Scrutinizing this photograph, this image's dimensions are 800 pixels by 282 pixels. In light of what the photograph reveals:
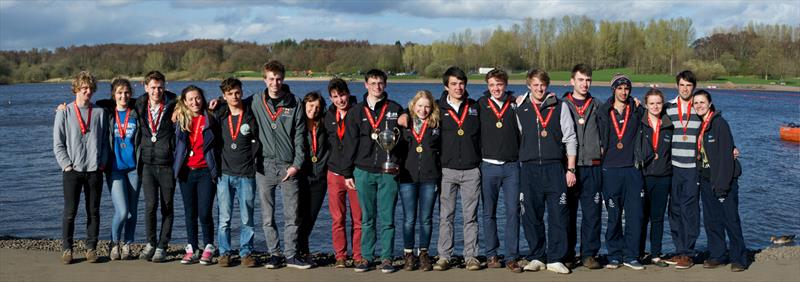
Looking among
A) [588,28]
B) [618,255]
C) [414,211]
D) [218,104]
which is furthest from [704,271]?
[588,28]

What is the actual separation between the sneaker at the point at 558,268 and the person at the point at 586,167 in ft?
0.75

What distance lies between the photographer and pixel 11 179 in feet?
68.5

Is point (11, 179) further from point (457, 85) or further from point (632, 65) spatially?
point (632, 65)

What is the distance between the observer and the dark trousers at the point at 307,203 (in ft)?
25.1

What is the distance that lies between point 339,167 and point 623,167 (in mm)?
3010

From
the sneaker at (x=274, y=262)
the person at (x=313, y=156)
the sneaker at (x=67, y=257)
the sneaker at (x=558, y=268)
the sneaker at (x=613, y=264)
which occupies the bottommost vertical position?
the sneaker at (x=613, y=264)

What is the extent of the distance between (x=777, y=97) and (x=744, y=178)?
7222 centimetres

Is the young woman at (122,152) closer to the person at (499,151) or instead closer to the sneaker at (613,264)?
the person at (499,151)

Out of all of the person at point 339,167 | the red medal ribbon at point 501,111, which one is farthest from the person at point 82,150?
the red medal ribbon at point 501,111

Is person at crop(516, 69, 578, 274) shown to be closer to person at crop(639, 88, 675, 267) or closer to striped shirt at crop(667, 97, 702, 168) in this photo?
person at crop(639, 88, 675, 267)

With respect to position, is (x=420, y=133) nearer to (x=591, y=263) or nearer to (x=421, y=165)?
(x=421, y=165)

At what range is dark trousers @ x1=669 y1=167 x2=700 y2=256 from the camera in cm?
768

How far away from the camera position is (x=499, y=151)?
732cm

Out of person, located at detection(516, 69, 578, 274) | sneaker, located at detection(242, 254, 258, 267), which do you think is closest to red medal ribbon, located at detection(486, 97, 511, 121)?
person, located at detection(516, 69, 578, 274)
